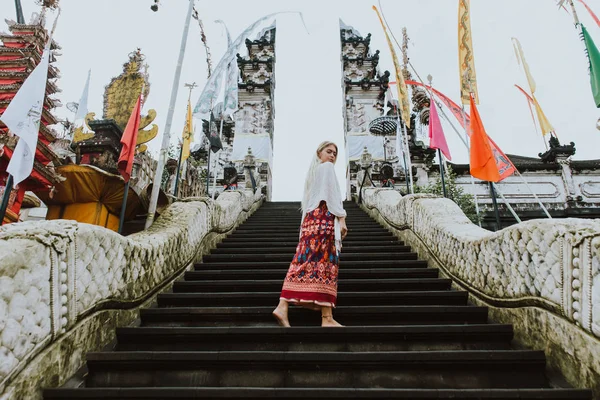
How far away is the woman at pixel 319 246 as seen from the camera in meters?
2.98

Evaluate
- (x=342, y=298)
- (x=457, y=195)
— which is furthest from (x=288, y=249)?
(x=457, y=195)

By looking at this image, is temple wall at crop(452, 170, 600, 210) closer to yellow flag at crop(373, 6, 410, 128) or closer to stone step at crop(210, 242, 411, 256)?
yellow flag at crop(373, 6, 410, 128)

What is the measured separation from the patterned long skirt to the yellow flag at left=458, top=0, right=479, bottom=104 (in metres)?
4.23

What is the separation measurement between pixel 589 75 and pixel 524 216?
24.5ft

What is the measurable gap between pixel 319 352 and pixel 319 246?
957mm

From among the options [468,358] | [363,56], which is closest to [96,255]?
[468,358]

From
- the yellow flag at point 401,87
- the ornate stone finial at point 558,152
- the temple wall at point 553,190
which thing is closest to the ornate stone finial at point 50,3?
the yellow flag at point 401,87

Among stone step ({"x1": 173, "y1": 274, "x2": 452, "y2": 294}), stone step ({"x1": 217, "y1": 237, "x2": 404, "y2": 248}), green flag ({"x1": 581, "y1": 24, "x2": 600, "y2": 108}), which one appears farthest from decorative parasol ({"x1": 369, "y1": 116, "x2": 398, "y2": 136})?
stone step ({"x1": 173, "y1": 274, "x2": 452, "y2": 294})

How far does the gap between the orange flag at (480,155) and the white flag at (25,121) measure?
5.55 metres

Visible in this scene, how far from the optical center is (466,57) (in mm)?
6184

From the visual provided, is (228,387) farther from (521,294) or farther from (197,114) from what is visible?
(197,114)

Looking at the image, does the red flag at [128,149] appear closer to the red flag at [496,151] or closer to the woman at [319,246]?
the woman at [319,246]

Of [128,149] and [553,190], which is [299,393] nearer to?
[128,149]

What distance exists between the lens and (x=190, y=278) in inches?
170
